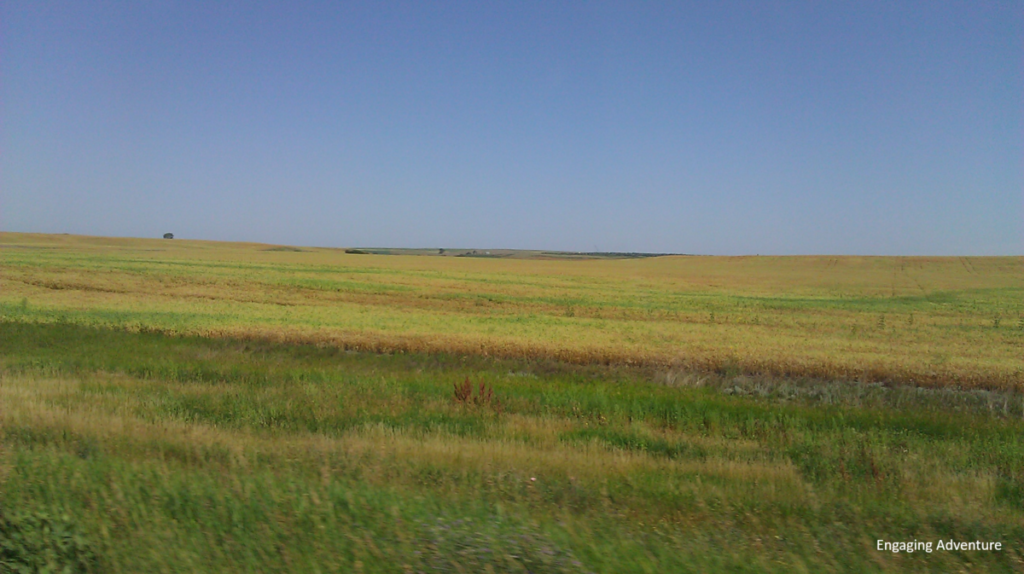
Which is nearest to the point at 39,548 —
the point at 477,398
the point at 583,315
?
the point at 477,398

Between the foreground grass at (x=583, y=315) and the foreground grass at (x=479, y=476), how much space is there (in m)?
6.45

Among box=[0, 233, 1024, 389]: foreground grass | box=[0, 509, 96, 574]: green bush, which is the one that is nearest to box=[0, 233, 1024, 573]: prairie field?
box=[0, 509, 96, 574]: green bush

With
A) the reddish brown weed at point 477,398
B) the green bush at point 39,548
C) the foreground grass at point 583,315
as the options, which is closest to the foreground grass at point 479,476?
the green bush at point 39,548

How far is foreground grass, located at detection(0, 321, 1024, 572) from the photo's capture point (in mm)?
4500

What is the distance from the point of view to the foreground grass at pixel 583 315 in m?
19.2

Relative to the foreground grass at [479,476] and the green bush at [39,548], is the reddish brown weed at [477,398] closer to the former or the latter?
the foreground grass at [479,476]

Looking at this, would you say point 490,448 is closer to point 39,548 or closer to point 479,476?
point 479,476

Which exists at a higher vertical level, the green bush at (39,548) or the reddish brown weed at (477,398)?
the green bush at (39,548)

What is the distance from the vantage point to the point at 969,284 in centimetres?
5512

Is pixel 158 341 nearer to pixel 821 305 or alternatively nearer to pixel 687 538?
pixel 687 538

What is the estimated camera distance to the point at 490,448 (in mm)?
7605

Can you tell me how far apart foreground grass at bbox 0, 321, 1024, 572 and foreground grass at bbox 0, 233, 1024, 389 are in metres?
6.45

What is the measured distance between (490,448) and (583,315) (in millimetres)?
23474

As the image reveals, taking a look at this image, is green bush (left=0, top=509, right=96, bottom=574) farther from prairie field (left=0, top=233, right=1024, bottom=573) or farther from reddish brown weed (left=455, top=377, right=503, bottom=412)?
reddish brown weed (left=455, top=377, right=503, bottom=412)
